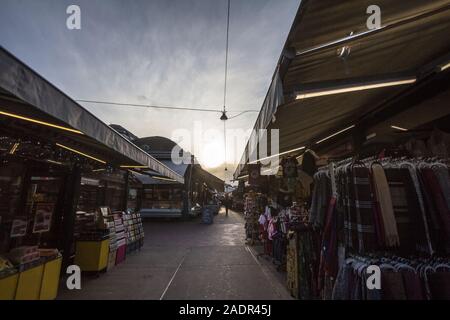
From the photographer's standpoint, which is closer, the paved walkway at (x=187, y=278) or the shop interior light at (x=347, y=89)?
the shop interior light at (x=347, y=89)

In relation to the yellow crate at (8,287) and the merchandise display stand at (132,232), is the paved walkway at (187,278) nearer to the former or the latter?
the merchandise display stand at (132,232)

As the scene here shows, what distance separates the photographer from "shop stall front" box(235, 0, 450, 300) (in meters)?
1.89

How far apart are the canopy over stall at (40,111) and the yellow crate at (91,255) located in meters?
2.07

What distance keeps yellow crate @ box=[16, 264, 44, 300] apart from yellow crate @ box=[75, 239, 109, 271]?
54.9 inches

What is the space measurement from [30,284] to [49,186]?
2445mm

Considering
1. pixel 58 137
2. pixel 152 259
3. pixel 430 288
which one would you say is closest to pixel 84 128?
pixel 58 137

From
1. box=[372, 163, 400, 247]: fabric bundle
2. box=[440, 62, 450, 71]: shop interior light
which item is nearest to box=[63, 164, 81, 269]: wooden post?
box=[372, 163, 400, 247]: fabric bundle

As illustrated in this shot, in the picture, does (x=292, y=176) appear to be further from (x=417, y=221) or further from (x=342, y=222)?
(x=417, y=221)

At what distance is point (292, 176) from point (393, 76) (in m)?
2.88

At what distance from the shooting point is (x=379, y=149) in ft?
10.00

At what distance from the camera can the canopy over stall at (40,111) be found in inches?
69.2

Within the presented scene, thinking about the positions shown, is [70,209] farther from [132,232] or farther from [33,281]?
[132,232]

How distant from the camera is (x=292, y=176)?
515 cm

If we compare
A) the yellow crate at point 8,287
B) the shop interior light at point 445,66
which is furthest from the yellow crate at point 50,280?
the shop interior light at point 445,66
